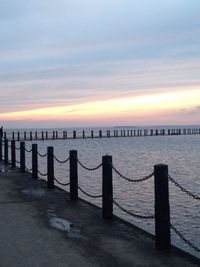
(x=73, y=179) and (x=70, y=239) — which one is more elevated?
(x=73, y=179)

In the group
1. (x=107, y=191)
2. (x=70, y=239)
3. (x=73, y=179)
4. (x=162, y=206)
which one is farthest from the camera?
(x=73, y=179)

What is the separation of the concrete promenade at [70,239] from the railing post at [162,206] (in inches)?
7.1

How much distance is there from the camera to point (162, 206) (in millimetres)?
7387

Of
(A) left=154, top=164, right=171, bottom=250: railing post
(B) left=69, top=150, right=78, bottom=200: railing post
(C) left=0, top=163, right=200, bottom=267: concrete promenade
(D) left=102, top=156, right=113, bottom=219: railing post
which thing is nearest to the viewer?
(C) left=0, top=163, right=200, bottom=267: concrete promenade

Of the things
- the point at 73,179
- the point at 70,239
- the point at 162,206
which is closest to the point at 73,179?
the point at 73,179

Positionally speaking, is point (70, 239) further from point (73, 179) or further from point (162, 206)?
point (73, 179)

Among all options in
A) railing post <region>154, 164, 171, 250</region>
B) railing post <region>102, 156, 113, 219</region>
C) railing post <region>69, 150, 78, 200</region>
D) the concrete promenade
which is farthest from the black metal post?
railing post <region>154, 164, 171, 250</region>

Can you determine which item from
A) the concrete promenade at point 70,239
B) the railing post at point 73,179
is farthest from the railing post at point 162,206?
the railing post at point 73,179

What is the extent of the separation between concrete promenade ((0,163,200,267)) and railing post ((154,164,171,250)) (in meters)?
0.18

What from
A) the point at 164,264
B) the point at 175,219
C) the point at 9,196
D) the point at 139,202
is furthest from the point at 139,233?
the point at 139,202

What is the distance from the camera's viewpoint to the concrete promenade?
6.78m

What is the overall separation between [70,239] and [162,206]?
5.59 feet

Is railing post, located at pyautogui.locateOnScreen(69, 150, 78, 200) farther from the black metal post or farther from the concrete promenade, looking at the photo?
the concrete promenade

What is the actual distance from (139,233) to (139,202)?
9251 mm
